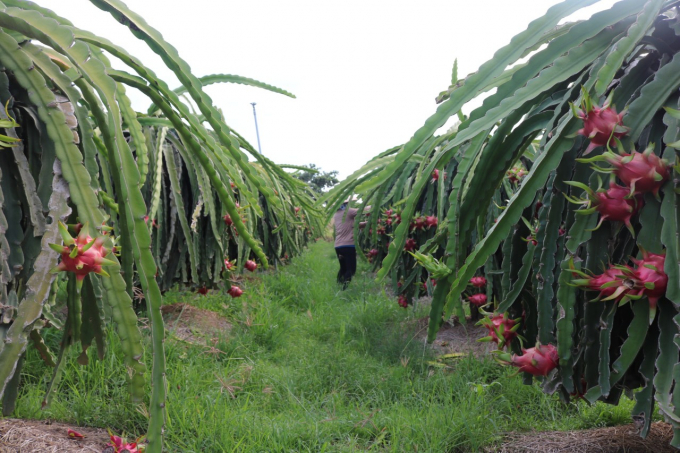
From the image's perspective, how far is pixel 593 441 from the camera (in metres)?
1.78

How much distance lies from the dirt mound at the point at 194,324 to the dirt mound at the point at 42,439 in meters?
1.09

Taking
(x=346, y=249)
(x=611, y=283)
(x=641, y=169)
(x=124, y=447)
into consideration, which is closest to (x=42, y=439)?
(x=124, y=447)

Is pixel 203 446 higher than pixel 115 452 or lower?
lower

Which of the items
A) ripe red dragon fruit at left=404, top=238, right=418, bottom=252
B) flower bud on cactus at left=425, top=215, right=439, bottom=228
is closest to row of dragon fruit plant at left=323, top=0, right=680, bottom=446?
flower bud on cactus at left=425, top=215, right=439, bottom=228

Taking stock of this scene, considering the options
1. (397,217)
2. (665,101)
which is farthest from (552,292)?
(397,217)

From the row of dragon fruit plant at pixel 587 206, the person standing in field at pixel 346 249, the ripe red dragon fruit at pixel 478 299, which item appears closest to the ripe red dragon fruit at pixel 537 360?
the row of dragon fruit plant at pixel 587 206

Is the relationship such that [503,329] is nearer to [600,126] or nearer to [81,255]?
[600,126]

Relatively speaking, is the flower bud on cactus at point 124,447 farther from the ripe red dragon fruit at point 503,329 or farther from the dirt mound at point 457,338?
the dirt mound at point 457,338

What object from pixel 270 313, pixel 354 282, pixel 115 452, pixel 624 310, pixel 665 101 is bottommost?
pixel 354 282

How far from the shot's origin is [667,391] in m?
0.69

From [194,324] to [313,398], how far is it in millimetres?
1380

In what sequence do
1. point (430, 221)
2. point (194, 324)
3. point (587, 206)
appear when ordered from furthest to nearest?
point (194, 324) < point (430, 221) < point (587, 206)

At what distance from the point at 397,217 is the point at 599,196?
7.57ft

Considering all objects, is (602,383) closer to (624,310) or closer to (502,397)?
(624,310)
